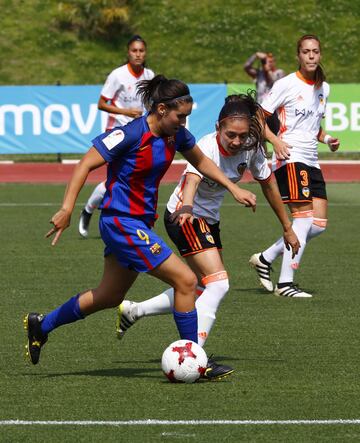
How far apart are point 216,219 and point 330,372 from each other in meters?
1.32

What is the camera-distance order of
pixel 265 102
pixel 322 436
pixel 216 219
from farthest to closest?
pixel 265 102 → pixel 216 219 → pixel 322 436

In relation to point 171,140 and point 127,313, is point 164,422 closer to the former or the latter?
point 171,140

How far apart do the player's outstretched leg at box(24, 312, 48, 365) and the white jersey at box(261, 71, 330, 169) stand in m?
3.87

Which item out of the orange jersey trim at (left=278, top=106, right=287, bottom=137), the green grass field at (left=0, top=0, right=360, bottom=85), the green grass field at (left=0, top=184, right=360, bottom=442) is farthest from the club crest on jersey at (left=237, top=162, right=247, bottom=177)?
the green grass field at (left=0, top=0, right=360, bottom=85)

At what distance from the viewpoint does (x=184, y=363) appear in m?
6.78

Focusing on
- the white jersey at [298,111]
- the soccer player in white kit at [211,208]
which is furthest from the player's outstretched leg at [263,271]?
the soccer player in white kit at [211,208]

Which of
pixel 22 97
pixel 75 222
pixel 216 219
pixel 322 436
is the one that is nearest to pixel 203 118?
pixel 22 97

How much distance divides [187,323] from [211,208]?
1105 millimetres

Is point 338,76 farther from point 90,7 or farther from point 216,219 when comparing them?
point 216,219

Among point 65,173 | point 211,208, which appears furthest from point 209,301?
point 65,173

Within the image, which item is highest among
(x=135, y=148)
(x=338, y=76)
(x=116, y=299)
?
(x=135, y=148)

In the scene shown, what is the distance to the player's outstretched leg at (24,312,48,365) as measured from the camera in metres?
7.21

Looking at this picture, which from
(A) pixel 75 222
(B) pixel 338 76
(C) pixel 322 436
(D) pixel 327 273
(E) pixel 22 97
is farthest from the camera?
(B) pixel 338 76

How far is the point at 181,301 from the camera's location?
6.90 metres
